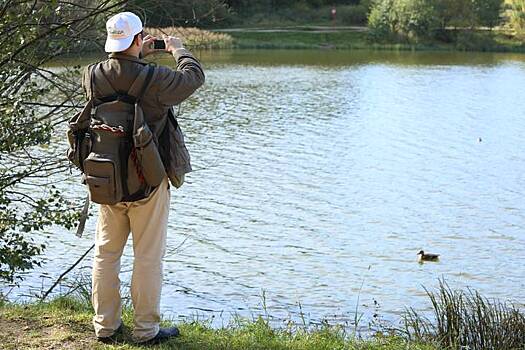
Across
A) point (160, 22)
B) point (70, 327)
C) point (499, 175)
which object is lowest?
point (499, 175)

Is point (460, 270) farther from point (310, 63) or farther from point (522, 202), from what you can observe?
point (310, 63)

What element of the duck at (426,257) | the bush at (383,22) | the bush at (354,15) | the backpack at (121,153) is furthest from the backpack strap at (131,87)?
the bush at (354,15)

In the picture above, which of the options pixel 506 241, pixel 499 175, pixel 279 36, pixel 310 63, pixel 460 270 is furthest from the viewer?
pixel 279 36

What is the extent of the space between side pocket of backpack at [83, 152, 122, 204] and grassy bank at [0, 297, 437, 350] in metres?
0.76

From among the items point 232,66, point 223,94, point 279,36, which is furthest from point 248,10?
point 223,94

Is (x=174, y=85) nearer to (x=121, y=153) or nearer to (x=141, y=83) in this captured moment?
(x=141, y=83)

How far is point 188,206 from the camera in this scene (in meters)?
12.6

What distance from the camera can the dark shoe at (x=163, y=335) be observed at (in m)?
4.43

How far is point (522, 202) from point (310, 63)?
2588 cm

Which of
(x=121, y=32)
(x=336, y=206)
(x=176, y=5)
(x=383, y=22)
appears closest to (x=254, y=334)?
(x=121, y=32)

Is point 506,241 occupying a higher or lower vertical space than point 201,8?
lower

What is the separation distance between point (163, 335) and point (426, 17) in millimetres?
50852

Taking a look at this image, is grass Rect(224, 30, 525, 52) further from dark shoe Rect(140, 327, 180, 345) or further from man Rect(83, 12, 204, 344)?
man Rect(83, 12, 204, 344)

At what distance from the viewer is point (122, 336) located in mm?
4492
